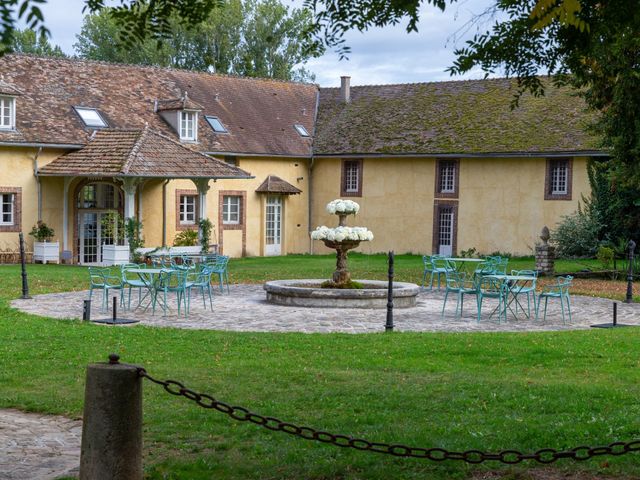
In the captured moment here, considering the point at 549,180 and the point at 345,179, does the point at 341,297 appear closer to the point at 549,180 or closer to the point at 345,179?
the point at 549,180

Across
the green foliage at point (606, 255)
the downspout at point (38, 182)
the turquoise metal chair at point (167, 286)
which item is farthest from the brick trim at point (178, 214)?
the turquoise metal chair at point (167, 286)

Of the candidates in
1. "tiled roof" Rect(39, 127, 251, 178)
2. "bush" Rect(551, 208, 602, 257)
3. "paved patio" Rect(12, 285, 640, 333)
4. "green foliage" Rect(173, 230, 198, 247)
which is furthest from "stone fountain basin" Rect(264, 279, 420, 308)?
"green foliage" Rect(173, 230, 198, 247)

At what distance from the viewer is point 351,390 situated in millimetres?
8867

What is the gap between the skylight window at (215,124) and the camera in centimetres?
3350

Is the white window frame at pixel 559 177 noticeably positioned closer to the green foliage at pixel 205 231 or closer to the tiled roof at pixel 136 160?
the tiled roof at pixel 136 160

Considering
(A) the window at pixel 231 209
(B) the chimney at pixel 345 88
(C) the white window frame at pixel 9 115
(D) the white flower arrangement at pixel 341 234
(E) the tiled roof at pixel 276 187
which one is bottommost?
(D) the white flower arrangement at pixel 341 234

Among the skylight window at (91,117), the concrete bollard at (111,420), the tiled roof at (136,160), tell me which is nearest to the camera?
the concrete bollard at (111,420)

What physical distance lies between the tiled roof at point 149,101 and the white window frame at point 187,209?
1.71m

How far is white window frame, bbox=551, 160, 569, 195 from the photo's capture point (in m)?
31.7

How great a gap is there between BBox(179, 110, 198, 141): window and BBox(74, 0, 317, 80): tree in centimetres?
1427

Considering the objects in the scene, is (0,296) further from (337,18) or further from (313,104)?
(313,104)

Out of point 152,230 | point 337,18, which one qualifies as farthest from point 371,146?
point 337,18

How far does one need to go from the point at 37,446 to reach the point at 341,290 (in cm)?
1090

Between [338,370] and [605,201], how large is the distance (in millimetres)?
21092
